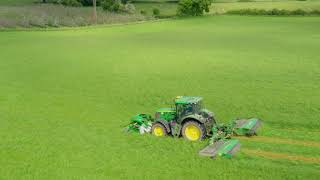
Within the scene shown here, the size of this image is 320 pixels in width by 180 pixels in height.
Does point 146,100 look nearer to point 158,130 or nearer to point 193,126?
point 158,130

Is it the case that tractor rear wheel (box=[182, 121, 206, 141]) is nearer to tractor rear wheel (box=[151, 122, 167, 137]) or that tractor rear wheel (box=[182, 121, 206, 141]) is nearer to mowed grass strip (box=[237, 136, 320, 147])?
tractor rear wheel (box=[151, 122, 167, 137])

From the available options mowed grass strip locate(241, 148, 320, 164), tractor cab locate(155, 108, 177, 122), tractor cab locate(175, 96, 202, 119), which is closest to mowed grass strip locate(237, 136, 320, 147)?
mowed grass strip locate(241, 148, 320, 164)

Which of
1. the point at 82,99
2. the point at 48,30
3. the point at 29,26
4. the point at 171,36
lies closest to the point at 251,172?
the point at 82,99

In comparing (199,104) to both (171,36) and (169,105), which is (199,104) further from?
(171,36)

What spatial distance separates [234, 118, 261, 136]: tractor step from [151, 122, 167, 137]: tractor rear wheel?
8.80 ft

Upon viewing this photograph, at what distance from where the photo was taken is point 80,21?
78.0 meters

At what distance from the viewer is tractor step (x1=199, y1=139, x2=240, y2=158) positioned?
16281 mm

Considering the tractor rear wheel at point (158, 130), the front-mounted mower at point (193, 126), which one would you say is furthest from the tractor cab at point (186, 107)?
the tractor rear wheel at point (158, 130)

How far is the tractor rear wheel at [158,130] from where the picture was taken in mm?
18691

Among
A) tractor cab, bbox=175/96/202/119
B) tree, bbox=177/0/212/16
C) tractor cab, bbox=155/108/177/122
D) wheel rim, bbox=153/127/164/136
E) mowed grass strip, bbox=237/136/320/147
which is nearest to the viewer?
mowed grass strip, bbox=237/136/320/147

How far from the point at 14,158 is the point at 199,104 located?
6924mm

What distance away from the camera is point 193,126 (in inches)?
707

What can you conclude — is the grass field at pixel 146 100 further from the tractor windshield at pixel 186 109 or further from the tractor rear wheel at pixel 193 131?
the tractor windshield at pixel 186 109

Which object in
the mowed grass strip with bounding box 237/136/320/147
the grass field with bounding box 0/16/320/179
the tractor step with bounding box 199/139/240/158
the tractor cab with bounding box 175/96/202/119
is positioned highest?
the tractor cab with bounding box 175/96/202/119
